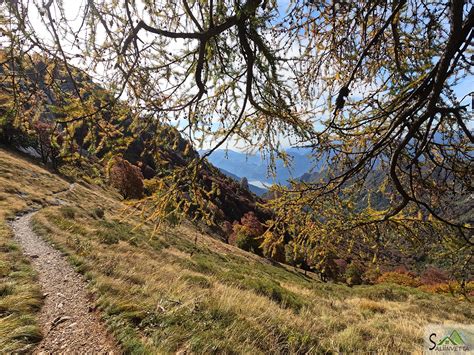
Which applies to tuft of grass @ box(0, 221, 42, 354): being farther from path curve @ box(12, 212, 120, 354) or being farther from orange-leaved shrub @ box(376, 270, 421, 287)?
orange-leaved shrub @ box(376, 270, 421, 287)

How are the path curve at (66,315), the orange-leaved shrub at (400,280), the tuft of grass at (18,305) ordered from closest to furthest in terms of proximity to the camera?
the tuft of grass at (18,305), the path curve at (66,315), the orange-leaved shrub at (400,280)

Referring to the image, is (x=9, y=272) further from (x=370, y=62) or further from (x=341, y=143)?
(x=370, y=62)

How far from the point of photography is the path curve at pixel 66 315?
3424mm

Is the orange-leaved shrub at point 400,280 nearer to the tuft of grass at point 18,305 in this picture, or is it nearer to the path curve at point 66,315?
the path curve at point 66,315

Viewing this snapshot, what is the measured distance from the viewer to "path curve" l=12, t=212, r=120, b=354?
342 centimetres

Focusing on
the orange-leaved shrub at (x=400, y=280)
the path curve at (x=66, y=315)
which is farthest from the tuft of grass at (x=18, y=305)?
the orange-leaved shrub at (x=400, y=280)

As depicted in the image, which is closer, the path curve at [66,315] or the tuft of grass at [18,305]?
the tuft of grass at [18,305]

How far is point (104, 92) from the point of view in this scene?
2.69m

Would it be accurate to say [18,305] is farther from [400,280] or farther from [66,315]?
[400,280]

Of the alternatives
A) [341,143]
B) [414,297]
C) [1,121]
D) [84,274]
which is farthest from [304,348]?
[414,297]

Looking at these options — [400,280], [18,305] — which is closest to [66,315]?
[18,305]

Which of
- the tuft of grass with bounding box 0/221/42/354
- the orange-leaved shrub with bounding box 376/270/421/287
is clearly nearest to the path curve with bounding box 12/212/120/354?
the tuft of grass with bounding box 0/221/42/354

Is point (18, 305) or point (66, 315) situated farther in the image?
point (66, 315)

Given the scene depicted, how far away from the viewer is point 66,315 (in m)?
4.16
